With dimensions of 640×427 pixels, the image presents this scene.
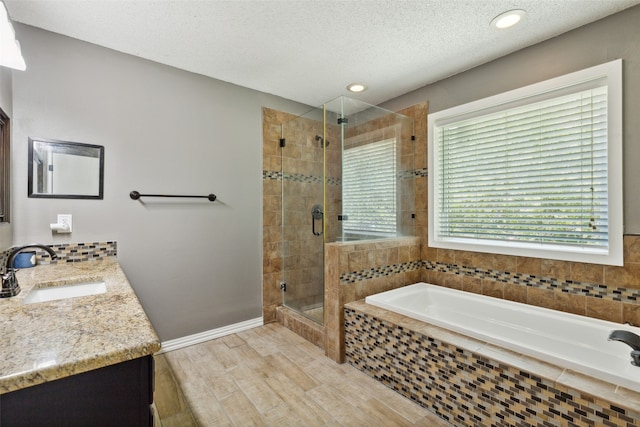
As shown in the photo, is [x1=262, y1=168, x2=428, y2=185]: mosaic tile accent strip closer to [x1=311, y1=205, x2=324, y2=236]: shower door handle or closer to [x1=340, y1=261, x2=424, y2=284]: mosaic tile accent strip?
[x1=311, y1=205, x2=324, y2=236]: shower door handle

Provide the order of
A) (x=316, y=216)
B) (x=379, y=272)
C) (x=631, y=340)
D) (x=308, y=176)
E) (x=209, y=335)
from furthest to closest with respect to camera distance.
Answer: (x=308, y=176)
(x=316, y=216)
(x=209, y=335)
(x=379, y=272)
(x=631, y=340)

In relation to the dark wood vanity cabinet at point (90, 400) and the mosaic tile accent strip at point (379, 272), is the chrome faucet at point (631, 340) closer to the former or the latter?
the mosaic tile accent strip at point (379, 272)

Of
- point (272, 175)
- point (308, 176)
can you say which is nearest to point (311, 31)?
point (308, 176)

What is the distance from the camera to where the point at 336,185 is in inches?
104

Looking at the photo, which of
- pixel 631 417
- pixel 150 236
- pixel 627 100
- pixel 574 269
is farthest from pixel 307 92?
pixel 631 417

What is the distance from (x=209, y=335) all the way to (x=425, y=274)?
2.14 metres

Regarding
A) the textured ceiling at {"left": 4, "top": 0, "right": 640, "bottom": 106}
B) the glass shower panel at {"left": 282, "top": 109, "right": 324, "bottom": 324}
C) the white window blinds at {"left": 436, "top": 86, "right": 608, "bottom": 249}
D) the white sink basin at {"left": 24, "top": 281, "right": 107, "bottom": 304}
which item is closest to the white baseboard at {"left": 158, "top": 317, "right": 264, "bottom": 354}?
the glass shower panel at {"left": 282, "top": 109, "right": 324, "bottom": 324}

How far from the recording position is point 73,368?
734mm

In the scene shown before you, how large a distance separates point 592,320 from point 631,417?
952 millimetres

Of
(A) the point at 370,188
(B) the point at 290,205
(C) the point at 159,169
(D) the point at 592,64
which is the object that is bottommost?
(B) the point at 290,205

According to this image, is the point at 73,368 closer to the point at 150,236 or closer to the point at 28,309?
the point at 28,309

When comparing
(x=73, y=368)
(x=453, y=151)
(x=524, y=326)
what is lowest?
(x=524, y=326)

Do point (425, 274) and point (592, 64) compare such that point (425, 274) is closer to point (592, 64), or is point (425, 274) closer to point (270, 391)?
point (270, 391)

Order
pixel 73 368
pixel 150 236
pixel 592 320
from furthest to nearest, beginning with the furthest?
pixel 150 236 < pixel 592 320 < pixel 73 368
